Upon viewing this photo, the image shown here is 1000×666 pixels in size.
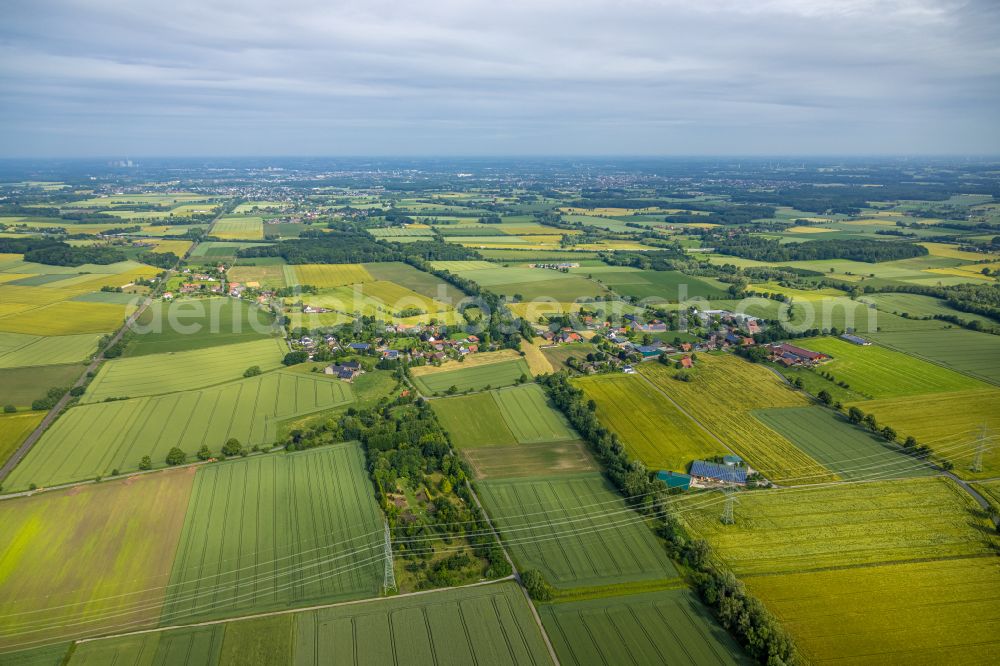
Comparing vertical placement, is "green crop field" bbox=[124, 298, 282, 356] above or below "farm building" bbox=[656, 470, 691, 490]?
above

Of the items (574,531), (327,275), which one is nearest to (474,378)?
(574,531)

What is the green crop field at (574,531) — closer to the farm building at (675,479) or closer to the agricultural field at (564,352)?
the farm building at (675,479)

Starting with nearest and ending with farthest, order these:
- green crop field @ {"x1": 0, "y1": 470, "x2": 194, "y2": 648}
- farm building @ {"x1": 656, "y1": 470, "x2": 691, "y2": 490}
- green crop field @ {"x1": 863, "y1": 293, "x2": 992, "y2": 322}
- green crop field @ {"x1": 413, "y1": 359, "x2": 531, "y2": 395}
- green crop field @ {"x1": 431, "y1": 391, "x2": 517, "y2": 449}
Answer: green crop field @ {"x1": 0, "y1": 470, "x2": 194, "y2": 648} < farm building @ {"x1": 656, "y1": 470, "x2": 691, "y2": 490} < green crop field @ {"x1": 431, "y1": 391, "x2": 517, "y2": 449} < green crop field @ {"x1": 413, "y1": 359, "x2": 531, "y2": 395} < green crop field @ {"x1": 863, "y1": 293, "x2": 992, "y2": 322}

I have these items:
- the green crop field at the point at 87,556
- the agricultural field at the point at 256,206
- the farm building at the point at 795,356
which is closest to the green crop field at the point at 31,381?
the green crop field at the point at 87,556

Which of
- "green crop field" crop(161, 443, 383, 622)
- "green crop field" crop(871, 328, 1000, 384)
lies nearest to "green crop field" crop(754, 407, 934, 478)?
"green crop field" crop(871, 328, 1000, 384)

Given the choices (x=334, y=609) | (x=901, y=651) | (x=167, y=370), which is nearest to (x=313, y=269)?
(x=167, y=370)

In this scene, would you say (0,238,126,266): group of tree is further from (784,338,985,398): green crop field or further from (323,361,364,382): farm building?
(784,338,985,398): green crop field

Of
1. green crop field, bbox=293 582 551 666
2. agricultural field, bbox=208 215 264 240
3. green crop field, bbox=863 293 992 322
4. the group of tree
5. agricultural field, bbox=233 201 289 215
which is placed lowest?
green crop field, bbox=293 582 551 666
